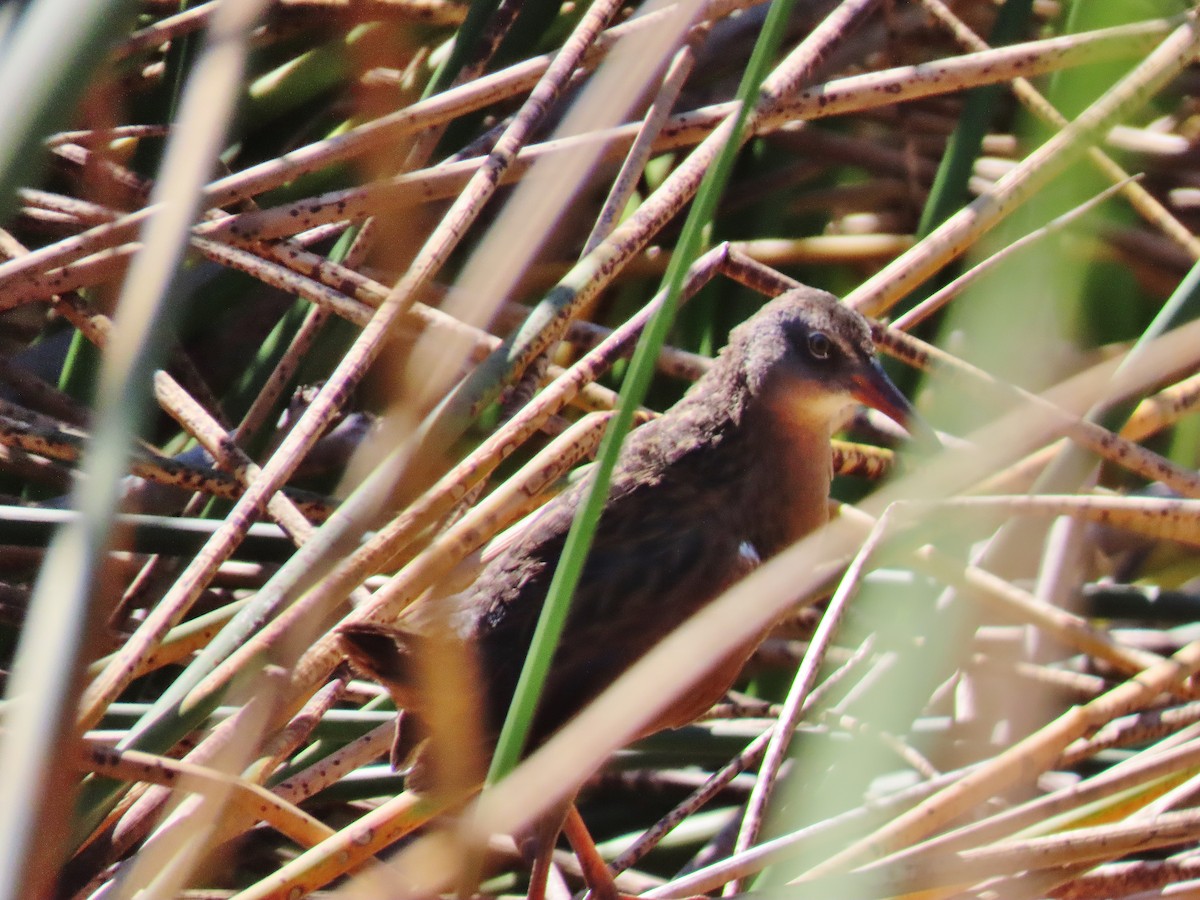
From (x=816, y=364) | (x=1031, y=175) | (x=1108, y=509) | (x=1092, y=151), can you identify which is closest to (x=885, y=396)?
(x=816, y=364)

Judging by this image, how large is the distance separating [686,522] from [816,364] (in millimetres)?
364

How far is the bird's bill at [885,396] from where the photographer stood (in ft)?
7.01

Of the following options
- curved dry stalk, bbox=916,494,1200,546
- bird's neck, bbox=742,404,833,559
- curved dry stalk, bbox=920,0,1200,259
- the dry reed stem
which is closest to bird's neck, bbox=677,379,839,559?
bird's neck, bbox=742,404,833,559

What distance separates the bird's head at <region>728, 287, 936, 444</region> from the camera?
6.94ft

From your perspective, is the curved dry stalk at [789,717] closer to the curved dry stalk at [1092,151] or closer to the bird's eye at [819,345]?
the bird's eye at [819,345]

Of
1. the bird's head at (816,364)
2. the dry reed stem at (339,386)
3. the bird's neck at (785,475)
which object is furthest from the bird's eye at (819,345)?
the dry reed stem at (339,386)

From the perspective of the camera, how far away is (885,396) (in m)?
2.14

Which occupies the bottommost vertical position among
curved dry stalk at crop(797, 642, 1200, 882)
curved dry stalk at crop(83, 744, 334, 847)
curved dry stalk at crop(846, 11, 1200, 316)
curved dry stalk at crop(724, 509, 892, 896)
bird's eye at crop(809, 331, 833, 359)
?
curved dry stalk at crop(797, 642, 1200, 882)

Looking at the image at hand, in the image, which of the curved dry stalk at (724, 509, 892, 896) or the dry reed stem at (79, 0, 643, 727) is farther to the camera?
the curved dry stalk at (724, 509, 892, 896)

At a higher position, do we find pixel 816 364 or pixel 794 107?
pixel 794 107

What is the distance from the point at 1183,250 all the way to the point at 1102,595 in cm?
102

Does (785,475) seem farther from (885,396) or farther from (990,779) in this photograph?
(990,779)

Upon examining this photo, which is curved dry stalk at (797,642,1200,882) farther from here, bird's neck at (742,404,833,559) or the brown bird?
bird's neck at (742,404,833,559)

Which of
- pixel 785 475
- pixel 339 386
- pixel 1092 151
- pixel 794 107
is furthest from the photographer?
pixel 1092 151
